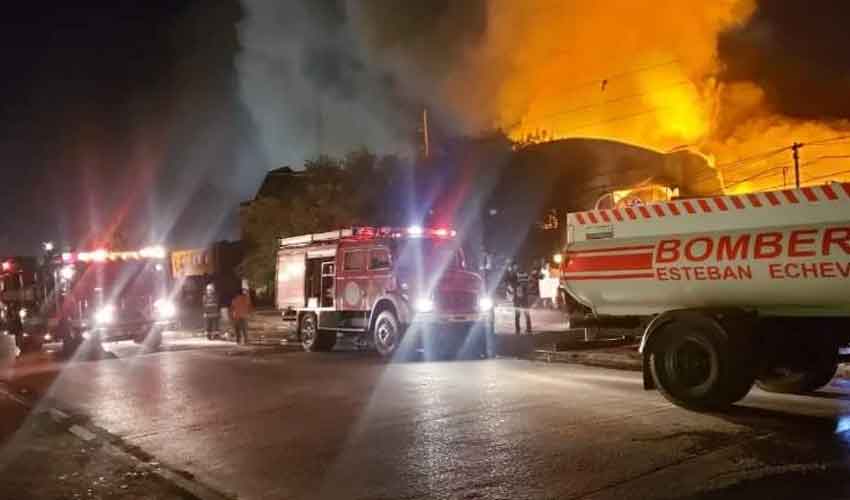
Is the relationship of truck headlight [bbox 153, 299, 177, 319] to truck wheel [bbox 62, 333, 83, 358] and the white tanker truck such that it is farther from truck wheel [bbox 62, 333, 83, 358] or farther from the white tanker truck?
the white tanker truck

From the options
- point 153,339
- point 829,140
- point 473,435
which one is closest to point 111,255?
point 153,339

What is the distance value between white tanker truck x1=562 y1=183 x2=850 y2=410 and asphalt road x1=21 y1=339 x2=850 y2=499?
0.45 metres

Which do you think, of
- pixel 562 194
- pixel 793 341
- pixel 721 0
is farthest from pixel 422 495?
pixel 721 0

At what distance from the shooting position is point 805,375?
9.88 metres

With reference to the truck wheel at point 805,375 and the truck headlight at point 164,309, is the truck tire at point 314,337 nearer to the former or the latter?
the truck headlight at point 164,309

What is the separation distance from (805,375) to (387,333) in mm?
8434

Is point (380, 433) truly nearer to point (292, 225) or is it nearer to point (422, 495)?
point (422, 495)

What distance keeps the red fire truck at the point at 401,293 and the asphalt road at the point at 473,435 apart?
2.62 meters

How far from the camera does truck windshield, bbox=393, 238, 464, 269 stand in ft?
54.0

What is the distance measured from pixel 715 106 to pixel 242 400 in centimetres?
3486

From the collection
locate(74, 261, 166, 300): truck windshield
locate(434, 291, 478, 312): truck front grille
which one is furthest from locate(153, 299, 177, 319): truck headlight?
locate(434, 291, 478, 312): truck front grille

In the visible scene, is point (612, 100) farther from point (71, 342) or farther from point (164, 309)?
point (71, 342)

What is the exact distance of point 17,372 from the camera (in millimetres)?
16828

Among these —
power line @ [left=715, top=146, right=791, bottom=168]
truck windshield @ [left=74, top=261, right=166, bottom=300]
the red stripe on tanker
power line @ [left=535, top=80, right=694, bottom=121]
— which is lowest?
the red stripe on tanker
